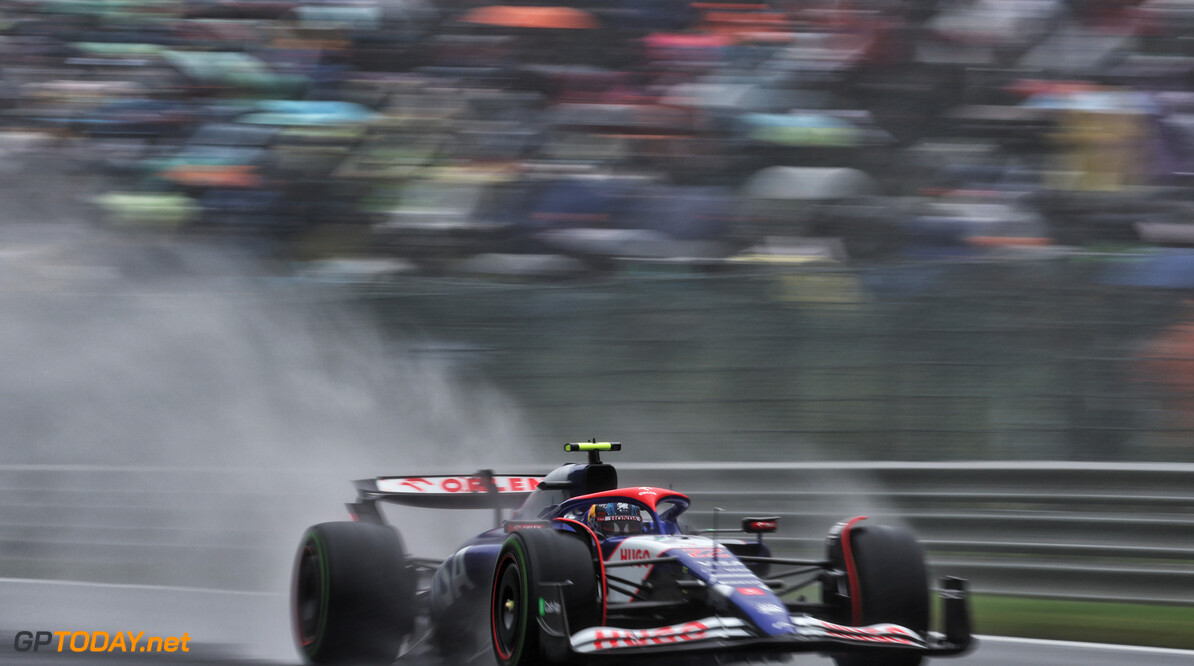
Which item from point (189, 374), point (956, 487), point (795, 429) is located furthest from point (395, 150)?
point (956, 487)

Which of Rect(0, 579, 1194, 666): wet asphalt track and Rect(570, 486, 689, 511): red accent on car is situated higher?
Rect(570, 486, 689, 511): red accent on car

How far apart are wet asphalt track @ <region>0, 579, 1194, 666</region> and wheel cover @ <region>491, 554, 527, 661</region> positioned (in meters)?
0.91

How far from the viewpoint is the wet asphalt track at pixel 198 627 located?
573 cm

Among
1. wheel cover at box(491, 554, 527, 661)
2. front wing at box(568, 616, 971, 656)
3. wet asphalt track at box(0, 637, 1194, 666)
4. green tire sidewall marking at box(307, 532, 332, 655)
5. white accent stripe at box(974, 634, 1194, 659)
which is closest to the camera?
front wing at box(568, 616, 971, 656)

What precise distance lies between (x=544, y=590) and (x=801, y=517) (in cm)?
328

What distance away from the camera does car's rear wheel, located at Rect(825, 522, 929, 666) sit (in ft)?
16.9

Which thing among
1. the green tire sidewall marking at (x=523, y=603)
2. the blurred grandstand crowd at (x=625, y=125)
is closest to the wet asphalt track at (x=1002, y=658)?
the green tire sidewall marking at (x=523, y=603)

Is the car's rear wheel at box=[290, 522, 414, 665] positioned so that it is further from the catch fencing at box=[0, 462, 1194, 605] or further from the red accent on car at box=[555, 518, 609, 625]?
the catch fencing at box=[0, 462, 1194, 605]

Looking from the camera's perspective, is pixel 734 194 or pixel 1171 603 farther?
pixel 734 194

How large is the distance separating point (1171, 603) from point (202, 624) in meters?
5.05

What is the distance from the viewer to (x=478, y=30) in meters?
12.6

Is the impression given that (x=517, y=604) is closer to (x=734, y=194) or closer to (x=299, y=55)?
(x=734, y=194)

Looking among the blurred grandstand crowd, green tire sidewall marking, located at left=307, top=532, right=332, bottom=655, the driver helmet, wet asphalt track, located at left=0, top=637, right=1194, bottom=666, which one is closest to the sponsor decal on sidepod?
the driver helmet

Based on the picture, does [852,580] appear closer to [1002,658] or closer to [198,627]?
[1002,658]
